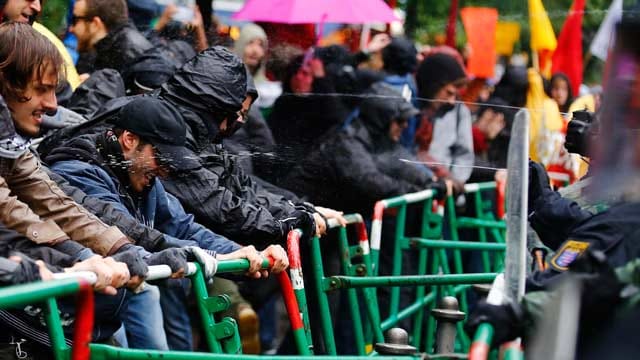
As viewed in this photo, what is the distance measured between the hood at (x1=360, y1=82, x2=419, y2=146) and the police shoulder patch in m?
4.32

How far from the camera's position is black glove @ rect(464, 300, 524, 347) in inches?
144

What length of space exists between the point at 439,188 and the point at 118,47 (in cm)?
231

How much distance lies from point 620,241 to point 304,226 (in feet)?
8.09

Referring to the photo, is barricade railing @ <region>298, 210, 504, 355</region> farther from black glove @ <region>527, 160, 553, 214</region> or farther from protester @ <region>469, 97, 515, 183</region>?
protester @ <region>469, 97, 515, 183</region>

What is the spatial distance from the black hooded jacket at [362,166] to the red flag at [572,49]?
8.27 ft

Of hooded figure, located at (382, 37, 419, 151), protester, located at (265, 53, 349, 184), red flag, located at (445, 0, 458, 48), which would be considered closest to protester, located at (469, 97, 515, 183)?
hooded figure, located at (382, 37, 419, 151)

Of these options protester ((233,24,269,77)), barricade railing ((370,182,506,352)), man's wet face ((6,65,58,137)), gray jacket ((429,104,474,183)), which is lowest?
barricade railing ((370,182,506,352))

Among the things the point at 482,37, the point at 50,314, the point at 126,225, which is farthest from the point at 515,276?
the point at 482,37

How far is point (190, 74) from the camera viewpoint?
6.09m

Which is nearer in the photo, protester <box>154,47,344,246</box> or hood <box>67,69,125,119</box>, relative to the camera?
protester <box>154,47,344,246</box>

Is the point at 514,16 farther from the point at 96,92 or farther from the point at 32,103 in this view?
the point at 32,103

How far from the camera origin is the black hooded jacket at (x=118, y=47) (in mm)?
7305

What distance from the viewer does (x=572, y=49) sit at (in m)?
11.0

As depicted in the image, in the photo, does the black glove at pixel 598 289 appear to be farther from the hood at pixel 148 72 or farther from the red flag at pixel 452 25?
the red flag at pixel 452 25
